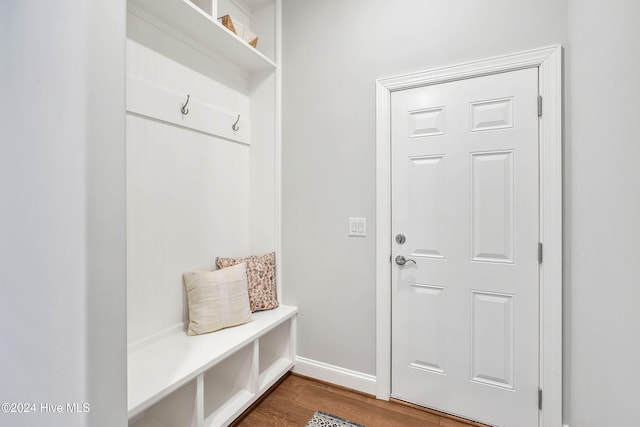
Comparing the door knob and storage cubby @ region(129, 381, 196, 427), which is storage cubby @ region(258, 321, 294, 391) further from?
the door knob

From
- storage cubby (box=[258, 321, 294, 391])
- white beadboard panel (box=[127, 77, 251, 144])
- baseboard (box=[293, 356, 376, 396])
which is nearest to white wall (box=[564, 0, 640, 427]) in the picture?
baseboard (box=[293, 356, 376, 396])

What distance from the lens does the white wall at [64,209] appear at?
83 centimetres

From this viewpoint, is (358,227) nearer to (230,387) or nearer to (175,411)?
(230,387)

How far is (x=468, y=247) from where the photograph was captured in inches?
64.7

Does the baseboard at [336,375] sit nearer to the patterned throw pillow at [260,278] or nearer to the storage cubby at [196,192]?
the storage cubby at [196,192]

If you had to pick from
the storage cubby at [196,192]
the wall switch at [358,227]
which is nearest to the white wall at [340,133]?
the wall switch at [358,227]

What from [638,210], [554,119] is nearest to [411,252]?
[554,119]

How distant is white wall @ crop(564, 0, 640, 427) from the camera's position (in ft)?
2.13

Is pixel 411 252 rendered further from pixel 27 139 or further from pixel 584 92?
pixel 27 139

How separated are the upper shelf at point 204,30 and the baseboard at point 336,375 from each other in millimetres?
2174

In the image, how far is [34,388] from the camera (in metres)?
0.93

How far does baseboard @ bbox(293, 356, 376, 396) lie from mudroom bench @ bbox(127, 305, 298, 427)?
110mm

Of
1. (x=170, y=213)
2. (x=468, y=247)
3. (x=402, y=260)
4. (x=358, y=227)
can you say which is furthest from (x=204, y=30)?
(x=468, y=247)

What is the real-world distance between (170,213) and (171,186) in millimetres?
158
